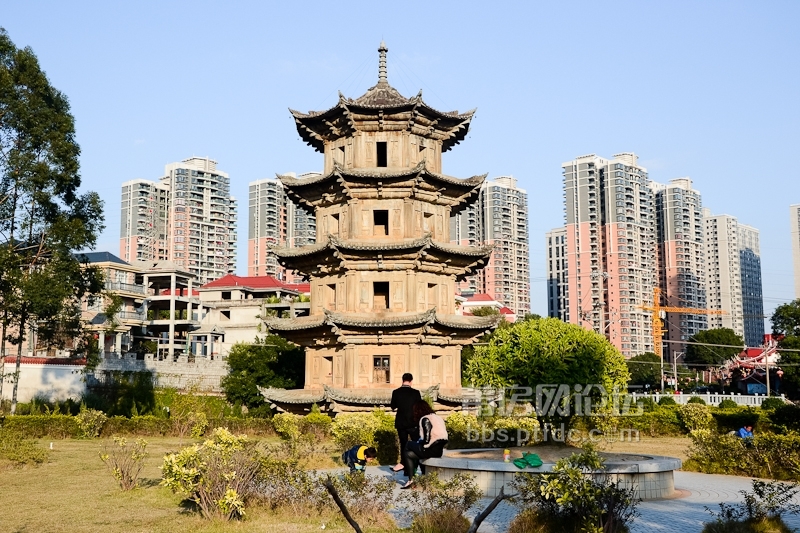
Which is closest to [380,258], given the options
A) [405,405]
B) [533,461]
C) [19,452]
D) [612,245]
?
[19,452]

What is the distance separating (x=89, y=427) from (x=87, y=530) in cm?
2183

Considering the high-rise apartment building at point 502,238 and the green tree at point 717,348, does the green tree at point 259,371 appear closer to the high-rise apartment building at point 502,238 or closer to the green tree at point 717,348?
the green tree at point 717,348

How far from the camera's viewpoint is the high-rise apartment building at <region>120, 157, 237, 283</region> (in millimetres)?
121188

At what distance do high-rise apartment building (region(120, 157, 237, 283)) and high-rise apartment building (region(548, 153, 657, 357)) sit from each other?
57311mm

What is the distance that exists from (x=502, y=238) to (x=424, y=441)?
111785 millimetres

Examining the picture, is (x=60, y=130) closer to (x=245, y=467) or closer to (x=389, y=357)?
(x=389, y=357)

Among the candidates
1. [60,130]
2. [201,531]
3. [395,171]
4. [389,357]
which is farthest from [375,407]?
[201,531]

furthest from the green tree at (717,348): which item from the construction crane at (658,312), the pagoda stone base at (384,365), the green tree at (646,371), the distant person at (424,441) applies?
the distant person at (424,441)

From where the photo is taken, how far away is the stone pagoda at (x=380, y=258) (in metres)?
33.1

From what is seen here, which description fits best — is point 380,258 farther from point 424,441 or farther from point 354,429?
point 424,441

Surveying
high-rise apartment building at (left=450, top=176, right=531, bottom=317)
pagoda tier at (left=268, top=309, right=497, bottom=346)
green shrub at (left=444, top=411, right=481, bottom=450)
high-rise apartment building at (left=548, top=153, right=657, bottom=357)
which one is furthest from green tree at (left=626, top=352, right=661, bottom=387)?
green shrub at (left=444, top=411, right=481, bottom=450)

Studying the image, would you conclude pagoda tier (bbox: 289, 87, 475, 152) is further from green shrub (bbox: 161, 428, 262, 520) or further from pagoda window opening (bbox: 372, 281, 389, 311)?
green shrub (bbox: 161, 428, 262, 520)

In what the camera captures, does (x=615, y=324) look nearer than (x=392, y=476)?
No

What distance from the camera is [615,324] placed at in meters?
116
